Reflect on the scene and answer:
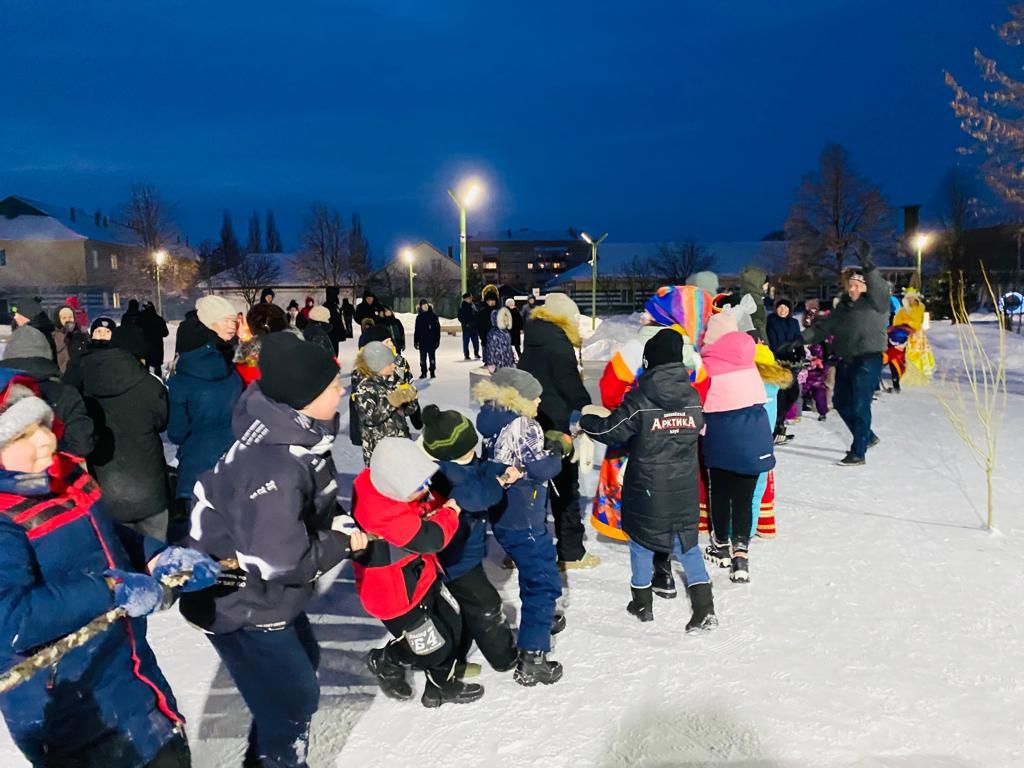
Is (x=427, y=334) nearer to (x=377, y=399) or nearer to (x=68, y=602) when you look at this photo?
(x=377, y=399)

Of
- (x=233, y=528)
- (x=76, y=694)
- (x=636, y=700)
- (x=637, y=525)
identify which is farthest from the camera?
(x=637, y=525)

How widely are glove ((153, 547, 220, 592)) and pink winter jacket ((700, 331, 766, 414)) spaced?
3.34 metres

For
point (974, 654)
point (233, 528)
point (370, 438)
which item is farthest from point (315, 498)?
point (974, 654)

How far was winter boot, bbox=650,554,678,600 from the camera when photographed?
4.59 m

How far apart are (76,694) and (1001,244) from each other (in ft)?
194

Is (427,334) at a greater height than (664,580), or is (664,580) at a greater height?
(427,334)

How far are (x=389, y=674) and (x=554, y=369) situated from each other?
2.17m

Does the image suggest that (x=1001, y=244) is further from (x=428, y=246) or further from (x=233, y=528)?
(x=233, y=528)

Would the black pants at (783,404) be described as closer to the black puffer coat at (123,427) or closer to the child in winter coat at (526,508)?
the child in winter coat at (526,508)

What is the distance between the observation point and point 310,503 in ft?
8.02

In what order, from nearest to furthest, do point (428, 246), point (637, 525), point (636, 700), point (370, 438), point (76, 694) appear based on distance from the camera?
point (76, 694)
point (636, 700)
point (637, 525)
point (370, 438)
point (428, 246)

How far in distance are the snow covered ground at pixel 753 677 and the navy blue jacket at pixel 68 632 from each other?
108cm

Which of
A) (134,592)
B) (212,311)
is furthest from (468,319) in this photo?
(134,592)

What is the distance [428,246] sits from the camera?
70.7 metres
